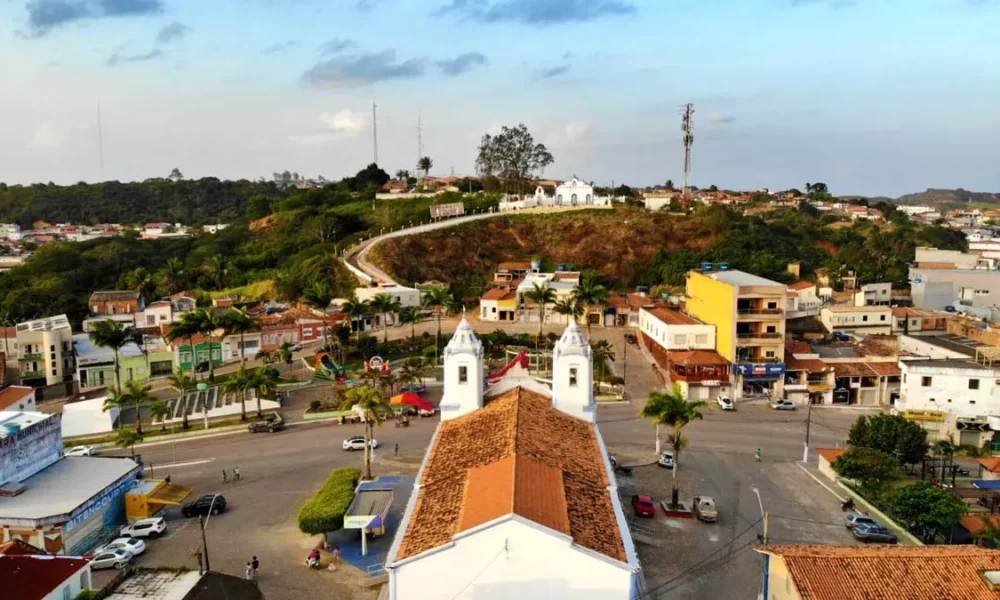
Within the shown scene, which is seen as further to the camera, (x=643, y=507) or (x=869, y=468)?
(x=869, y=468)

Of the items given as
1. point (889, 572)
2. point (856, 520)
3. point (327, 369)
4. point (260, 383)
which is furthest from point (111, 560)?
point (856, 520)

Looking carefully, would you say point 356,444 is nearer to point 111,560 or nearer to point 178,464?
point 178,464

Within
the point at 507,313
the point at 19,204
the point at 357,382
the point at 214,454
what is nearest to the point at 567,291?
the point at 507,313

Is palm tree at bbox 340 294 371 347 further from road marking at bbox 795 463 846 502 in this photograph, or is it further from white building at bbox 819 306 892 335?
white building at bbox 819 306 892 335

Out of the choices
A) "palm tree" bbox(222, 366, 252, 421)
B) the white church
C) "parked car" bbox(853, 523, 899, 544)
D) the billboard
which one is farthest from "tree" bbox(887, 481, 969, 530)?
the white church

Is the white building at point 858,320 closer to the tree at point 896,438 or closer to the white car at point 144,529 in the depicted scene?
the tree at point 896,438

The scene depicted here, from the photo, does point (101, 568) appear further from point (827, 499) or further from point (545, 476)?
point (827, 499)

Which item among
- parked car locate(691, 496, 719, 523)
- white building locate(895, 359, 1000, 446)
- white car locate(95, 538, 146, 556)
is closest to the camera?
white car locate(95, 538, 146, 556)
